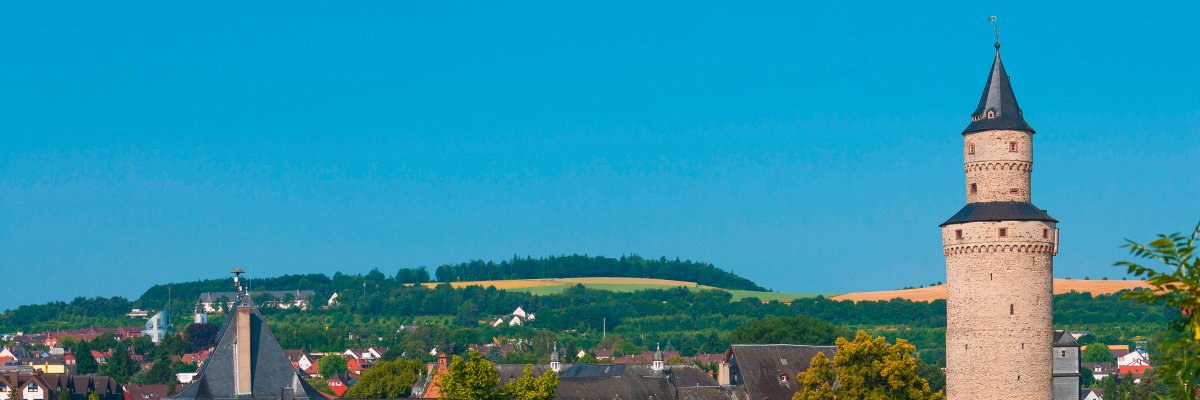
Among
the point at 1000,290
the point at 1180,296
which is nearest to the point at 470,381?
the point at 1000,290

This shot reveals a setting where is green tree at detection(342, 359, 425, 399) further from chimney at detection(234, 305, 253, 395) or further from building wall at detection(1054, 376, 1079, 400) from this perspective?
building wall at detection(1054, 376, 1079, 400)

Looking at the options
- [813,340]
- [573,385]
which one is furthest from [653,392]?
[813,340]

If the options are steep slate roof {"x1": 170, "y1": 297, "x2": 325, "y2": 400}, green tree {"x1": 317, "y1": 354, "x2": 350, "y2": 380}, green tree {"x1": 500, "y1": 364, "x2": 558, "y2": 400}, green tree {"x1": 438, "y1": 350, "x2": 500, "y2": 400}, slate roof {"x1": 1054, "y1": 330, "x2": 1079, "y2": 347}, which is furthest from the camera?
green tree {"x1": 317, "y1": 354, "x2": 350, "y2": 380}

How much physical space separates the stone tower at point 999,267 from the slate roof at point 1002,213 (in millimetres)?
36

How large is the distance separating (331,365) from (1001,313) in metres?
110

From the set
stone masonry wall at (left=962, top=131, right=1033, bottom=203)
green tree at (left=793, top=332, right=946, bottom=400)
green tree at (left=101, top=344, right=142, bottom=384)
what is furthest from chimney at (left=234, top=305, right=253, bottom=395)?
green tree at (left=101, top=344, right=142, bottom=384)

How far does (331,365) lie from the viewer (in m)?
165

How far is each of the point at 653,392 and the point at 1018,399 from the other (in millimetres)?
19596

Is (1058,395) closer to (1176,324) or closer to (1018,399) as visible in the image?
(1018,399)

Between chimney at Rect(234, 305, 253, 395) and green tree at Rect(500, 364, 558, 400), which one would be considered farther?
chimney at Rect(234, 305, 253, 395)

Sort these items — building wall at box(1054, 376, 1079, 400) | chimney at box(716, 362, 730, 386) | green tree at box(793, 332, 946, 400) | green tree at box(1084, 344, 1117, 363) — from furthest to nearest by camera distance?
green tree at box(1084, 344, 1117, 363), chimney at box(716, 362, 730, 386), building wall at box(1054, 376, 1079, 400), green tree at box(793, 332, 946, 400)

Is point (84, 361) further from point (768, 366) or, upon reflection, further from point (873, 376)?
point (873, 376)

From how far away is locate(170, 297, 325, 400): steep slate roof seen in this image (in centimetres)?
6512

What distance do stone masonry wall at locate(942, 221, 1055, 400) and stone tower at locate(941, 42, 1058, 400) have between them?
4 cm
